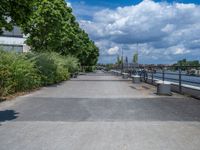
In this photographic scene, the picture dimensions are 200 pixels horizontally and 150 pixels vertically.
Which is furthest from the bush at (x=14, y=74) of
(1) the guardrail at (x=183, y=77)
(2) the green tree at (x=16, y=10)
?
(1) the guardrail at (x=183, y=77)

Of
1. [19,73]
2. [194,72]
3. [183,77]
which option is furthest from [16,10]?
[183,77]

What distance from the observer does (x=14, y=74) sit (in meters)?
17.4

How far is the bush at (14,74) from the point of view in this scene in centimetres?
1596

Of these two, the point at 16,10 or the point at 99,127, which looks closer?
the point at 99,127

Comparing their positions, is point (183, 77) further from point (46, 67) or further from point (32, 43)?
point (32, 43)

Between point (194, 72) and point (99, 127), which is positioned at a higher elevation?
point (194, 72)

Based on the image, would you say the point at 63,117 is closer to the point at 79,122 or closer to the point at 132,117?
the point at 79,122

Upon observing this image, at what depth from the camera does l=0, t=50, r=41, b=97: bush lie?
52.4ft

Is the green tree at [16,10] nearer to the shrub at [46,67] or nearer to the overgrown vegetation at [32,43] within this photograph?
the overgrown vegetation at [32,43]

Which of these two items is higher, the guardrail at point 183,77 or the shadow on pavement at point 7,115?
the guardrail at point 183,77

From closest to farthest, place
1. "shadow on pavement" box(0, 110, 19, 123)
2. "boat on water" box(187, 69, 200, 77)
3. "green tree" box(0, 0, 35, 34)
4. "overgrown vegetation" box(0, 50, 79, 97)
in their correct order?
"shadow on pavement" box(0, 110, 19, 123) < "green tree" box(0, 0, 35, 34) < "overgrown vegetation" box(0, 50, 79, 97) < "boat on water" box(187, 69, 200, 77)

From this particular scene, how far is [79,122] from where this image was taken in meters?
9.45

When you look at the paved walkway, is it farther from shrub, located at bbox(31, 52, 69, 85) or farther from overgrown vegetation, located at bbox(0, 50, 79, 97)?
shrub, located at bbox(31, 52, 69, 85)

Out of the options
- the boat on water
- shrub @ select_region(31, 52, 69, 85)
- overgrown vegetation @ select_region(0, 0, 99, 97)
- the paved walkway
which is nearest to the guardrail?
the boat on water
